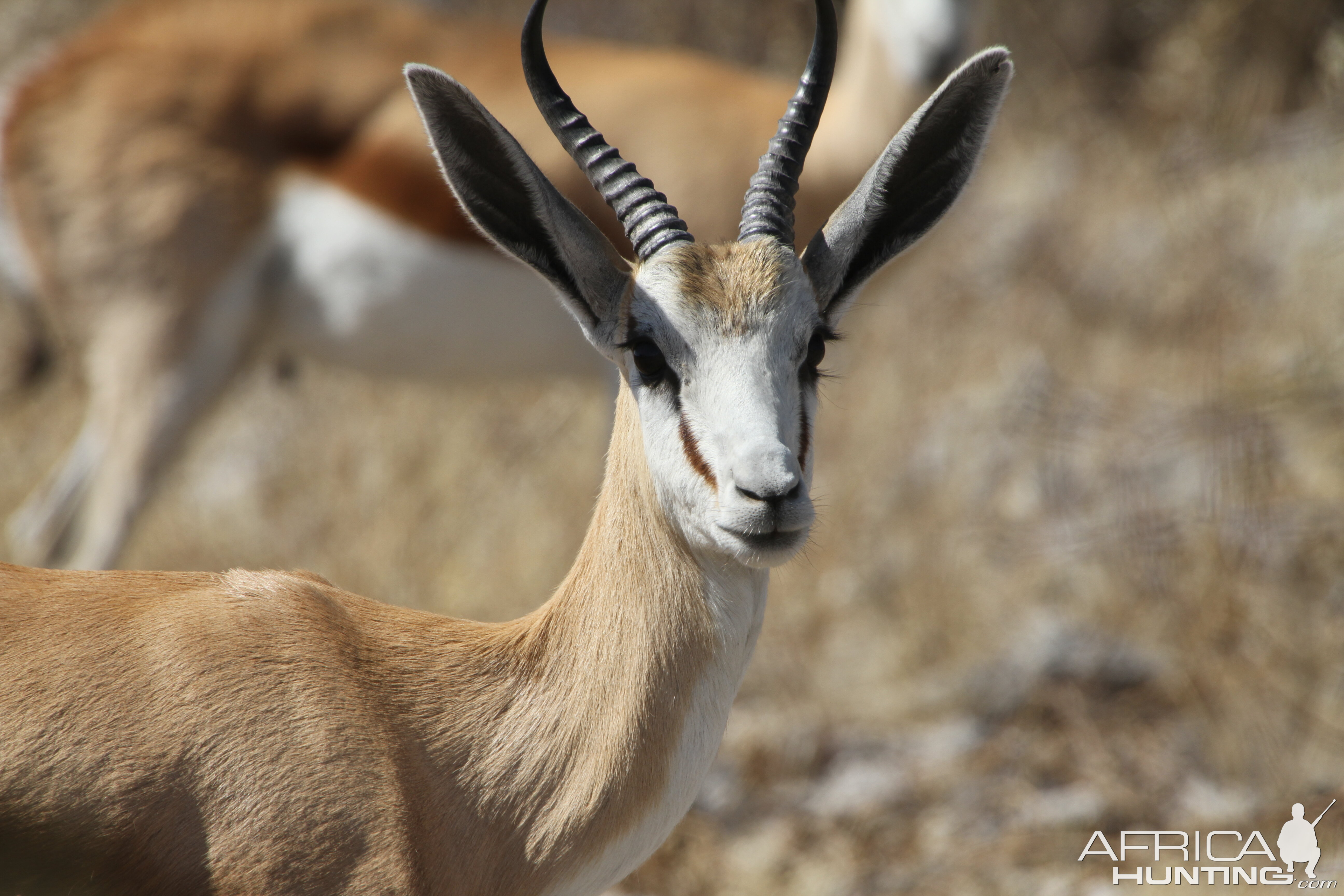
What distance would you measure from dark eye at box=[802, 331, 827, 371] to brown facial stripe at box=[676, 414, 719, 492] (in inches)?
12.7

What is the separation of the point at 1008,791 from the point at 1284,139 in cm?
498

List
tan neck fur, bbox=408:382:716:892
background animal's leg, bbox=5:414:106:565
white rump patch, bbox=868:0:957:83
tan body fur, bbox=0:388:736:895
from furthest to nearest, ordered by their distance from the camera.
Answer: white rump patch, bbox=868:0:957:83, background animal's leg, bbox=5:414:106:565, tan neck fur, bbox=408:382:716:892, tan body fur, bbox=0:388:736:895

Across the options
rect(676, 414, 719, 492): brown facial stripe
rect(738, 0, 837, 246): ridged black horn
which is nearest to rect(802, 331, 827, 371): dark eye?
rect(738, 0, 837, 246): ridged black horn

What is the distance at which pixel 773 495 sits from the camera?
2.31 metres

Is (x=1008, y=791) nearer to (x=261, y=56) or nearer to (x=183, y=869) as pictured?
(x=183, y=869)

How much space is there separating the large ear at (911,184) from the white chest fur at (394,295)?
2605mm

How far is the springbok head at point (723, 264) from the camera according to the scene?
8.01 feet

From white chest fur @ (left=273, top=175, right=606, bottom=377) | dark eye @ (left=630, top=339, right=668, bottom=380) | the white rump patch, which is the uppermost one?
the white rump patch

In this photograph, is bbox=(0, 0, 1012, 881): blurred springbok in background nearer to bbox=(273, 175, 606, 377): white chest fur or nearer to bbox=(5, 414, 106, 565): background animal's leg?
bbox=(273, 175, 606, 377): white chest fur

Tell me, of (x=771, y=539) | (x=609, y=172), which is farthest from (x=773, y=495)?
(x=609, y=172)

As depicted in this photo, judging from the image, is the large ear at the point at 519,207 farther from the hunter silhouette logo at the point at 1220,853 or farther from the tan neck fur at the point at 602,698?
the hunter silhouette logo at the point at 1220,853

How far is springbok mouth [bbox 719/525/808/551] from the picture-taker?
93.9 inches

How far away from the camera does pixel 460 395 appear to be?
8555mm

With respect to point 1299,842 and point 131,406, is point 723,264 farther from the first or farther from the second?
point 1299,842
